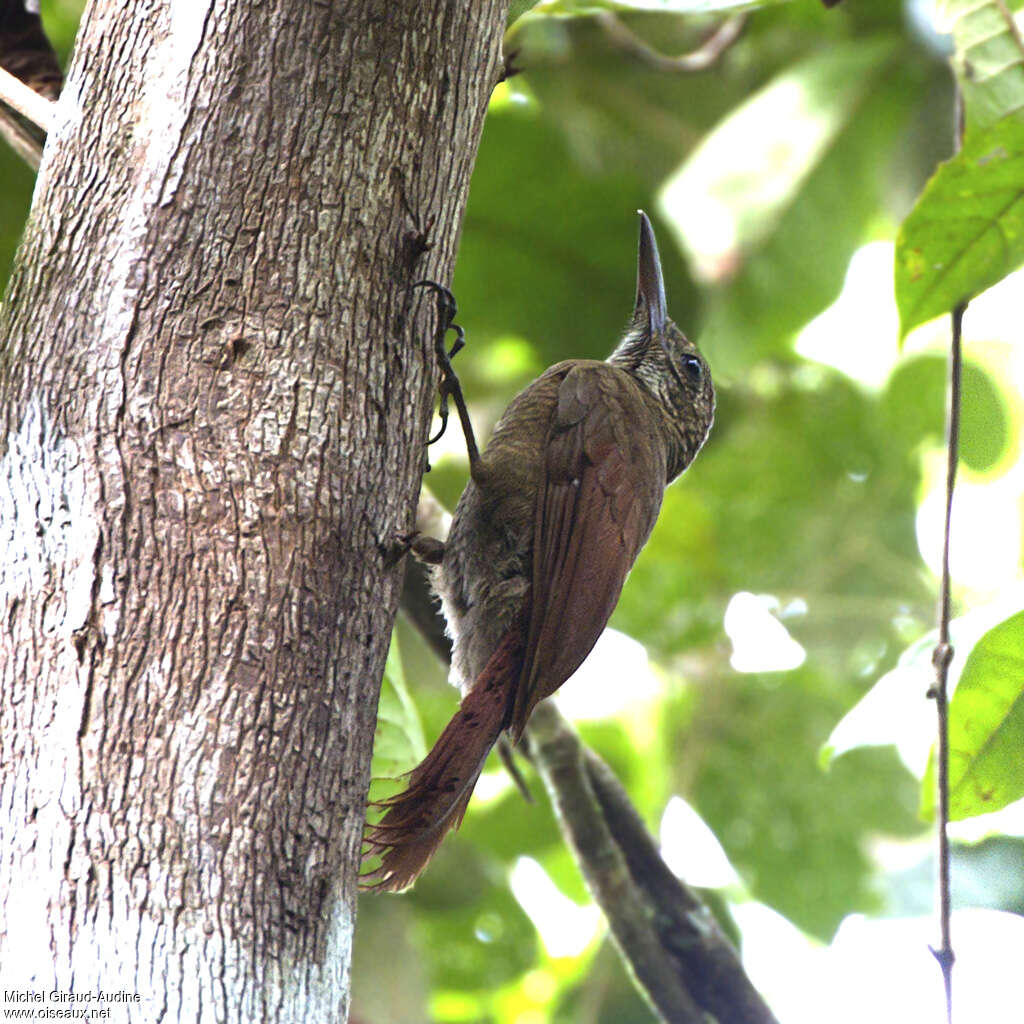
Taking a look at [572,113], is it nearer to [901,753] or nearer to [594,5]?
[594,5]

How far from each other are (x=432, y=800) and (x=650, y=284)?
163 cm

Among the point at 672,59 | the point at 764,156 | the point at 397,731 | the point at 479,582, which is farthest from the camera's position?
the point at 672,59

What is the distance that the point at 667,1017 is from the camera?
248 cm

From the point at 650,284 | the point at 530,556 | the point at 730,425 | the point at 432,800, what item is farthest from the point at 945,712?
the point at 730,425

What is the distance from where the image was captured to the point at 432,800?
1939 millimetres

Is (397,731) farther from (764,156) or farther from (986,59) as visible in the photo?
(764,156)

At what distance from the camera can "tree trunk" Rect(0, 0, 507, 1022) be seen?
1.24 meters

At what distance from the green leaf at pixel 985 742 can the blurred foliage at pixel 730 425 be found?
1180 mm

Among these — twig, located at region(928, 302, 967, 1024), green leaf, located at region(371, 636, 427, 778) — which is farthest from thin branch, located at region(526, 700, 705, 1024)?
twig, located at region(928, 302, 967, 1024)

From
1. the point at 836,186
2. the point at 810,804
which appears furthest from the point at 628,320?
the point at 810,804

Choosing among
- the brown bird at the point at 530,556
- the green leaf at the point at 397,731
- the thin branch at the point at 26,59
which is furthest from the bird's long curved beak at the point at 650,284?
the thin branch at the point at 26,59

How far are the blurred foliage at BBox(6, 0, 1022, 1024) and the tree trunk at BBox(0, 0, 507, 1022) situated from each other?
1.45m

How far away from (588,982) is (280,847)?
89.2 inches

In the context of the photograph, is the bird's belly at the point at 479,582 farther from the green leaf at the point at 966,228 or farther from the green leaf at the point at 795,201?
the green leaf at the point at 795,201
